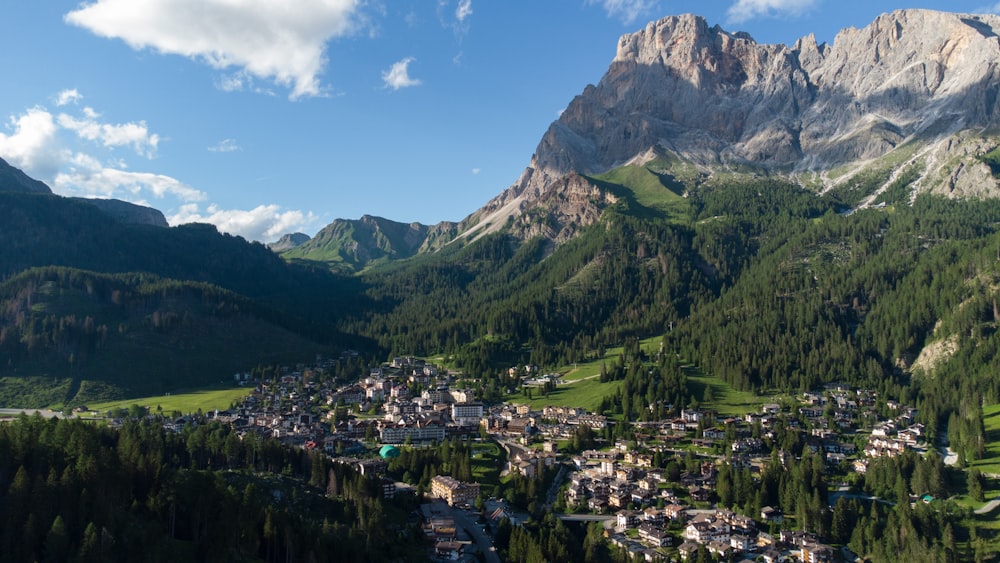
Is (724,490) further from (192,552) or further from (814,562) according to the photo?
(192,552)

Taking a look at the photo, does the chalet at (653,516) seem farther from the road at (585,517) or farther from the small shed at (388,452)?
the small shed at (388,452)

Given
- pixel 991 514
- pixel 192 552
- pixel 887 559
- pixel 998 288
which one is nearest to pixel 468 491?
pixel 192 552

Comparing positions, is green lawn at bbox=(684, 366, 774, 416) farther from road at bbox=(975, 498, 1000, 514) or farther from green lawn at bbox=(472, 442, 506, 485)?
road at bbox=(975, 498, 1000, 514)

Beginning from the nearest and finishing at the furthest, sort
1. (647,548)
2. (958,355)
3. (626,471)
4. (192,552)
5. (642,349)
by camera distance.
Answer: (192,552), (647,548), (626,471), (958,355), (642,349)

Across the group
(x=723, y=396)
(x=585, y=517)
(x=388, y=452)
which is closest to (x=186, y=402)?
(x=388, y=452)

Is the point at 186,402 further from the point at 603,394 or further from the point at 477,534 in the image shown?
the point at 477,534

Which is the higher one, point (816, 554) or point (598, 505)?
point (598, 505)
